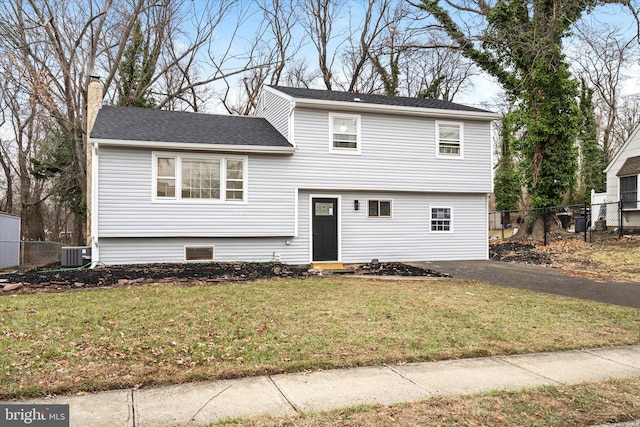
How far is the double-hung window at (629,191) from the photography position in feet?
66.6

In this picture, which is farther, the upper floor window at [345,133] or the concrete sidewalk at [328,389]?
the upper floor window at [345,133]

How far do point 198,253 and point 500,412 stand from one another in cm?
1103

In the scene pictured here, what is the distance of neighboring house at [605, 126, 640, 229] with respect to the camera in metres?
20.2

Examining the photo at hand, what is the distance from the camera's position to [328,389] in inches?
157

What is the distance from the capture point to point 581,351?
17.6ft

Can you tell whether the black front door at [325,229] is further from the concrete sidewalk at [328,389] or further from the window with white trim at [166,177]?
the concrete sidewalk at [328,389]

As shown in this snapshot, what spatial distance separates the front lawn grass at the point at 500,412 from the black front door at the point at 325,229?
1053cm

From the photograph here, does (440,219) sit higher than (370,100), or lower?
lower

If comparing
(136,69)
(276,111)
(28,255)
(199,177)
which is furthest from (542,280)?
(136,69)

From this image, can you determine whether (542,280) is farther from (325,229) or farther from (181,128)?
(181,128)

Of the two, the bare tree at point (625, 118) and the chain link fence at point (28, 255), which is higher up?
the bare tree at point (625, 118)

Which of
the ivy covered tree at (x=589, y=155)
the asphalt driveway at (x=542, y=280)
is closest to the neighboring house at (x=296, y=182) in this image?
the asphalt driveway at (x=542, y=280)

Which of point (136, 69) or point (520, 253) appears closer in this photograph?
point (520, 253)

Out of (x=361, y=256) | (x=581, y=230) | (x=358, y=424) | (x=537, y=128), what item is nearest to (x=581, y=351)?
(x=358, y=424)
